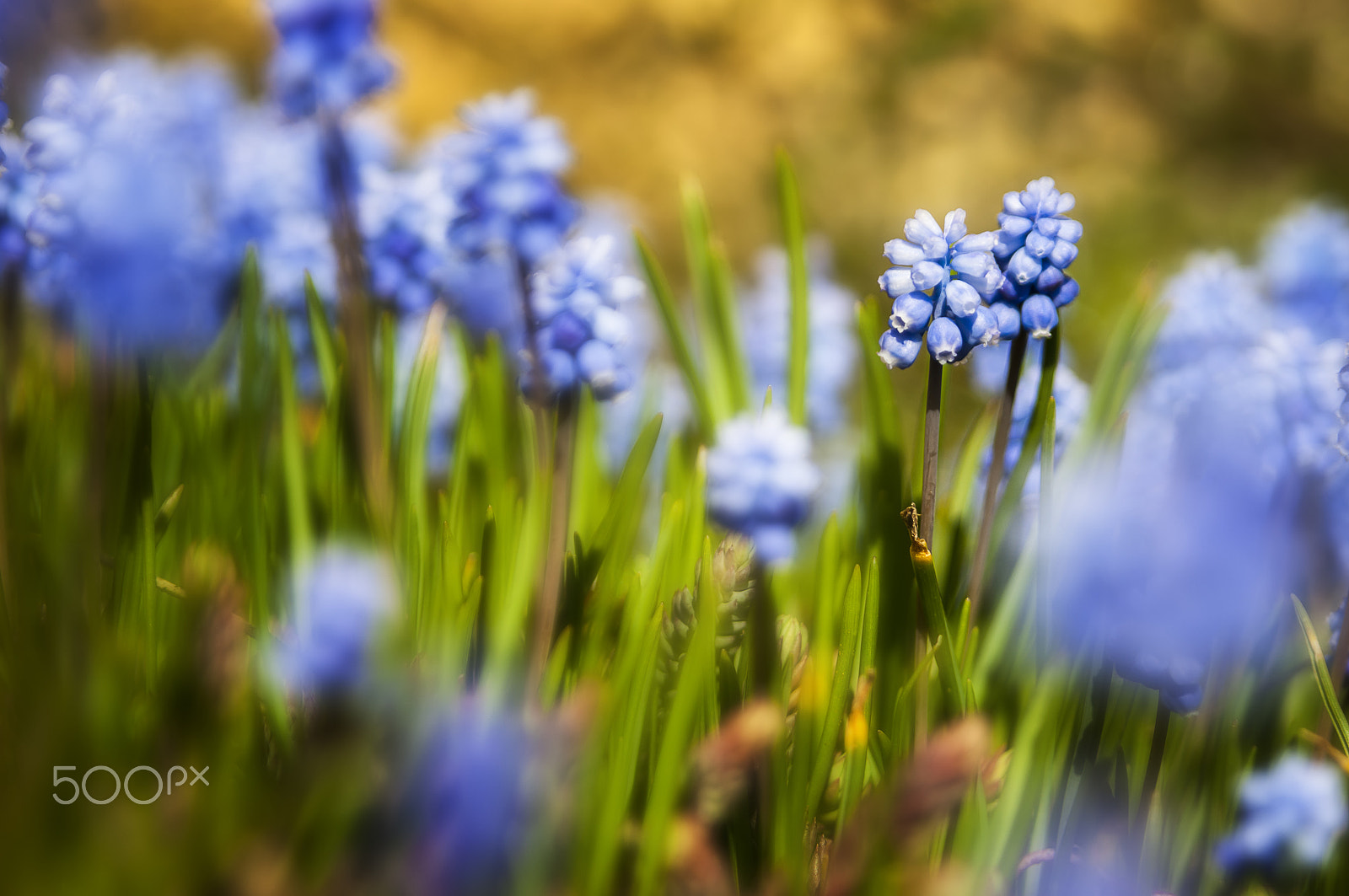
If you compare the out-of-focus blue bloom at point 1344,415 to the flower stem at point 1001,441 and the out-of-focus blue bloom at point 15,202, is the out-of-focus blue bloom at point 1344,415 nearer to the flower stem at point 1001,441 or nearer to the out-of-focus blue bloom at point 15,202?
the flower stem at point 1001,441

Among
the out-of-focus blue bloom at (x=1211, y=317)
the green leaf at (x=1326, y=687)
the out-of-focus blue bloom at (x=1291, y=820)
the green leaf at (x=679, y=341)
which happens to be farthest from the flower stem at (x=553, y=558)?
the out-of-focus blue bloom at (x=1211, y=317)

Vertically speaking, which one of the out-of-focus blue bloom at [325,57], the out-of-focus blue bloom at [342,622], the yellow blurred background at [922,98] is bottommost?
the out-of-focus blue bloom at [342,622]

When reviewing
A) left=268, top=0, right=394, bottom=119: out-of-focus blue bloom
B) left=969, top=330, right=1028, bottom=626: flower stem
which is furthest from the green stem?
left=268, top=0, right=394, bottom=119: out-of-focus blue bloom

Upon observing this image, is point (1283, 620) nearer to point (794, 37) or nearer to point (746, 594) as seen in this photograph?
point (746, 594)

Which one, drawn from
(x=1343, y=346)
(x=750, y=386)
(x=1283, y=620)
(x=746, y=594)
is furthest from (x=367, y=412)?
(x=1343, y=346)

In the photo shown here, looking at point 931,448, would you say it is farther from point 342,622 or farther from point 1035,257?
point 342,622

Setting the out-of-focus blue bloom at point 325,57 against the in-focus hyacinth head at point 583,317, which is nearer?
the out-of-focus blue bloom at point 325,57
